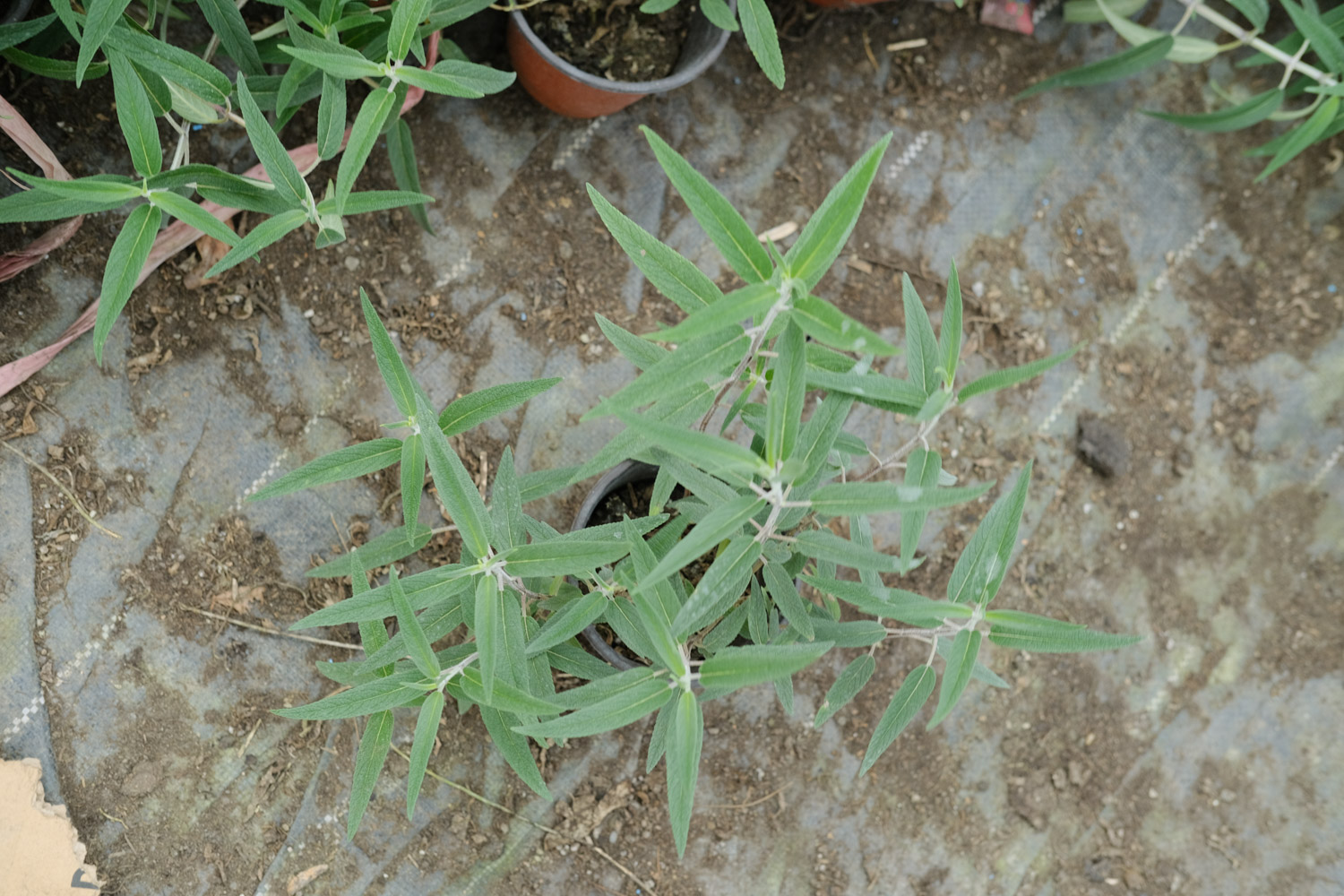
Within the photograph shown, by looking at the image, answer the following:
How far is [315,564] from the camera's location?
1.92 metres

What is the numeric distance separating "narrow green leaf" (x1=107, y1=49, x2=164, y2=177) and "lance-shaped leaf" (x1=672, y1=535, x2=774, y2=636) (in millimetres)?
1005

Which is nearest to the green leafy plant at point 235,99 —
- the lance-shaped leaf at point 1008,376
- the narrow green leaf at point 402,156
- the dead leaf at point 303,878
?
the narrow green leaf at point 402,156

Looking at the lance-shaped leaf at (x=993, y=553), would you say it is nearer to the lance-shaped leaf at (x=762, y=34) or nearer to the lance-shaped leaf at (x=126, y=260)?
the lance-shaped leaf at (x=762, y=34)

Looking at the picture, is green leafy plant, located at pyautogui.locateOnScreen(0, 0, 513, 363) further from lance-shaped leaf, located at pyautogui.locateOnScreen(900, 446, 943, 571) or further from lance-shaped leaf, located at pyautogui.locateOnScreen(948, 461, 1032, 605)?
lance-shaped leaf, located at pyautogui.locateOnScreen(948, 461, 1032, 605)

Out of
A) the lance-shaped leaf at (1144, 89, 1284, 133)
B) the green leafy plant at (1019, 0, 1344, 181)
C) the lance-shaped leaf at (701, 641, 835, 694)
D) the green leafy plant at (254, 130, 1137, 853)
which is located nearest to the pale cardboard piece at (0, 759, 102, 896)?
the green leafy plant at (254, 130, 1137, 853)

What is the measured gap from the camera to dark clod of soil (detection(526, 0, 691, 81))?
196cm

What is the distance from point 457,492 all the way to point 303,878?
3.80 feet

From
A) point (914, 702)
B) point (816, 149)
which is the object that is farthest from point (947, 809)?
point (816, 149)

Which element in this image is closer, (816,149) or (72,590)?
(72,590)

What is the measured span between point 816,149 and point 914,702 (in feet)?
4.40

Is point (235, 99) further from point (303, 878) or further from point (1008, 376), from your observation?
point (303, 878)

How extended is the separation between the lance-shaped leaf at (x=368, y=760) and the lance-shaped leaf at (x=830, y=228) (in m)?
0.87

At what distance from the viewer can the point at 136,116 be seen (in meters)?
1.34

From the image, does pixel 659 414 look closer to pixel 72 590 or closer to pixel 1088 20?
pixel 72 590
